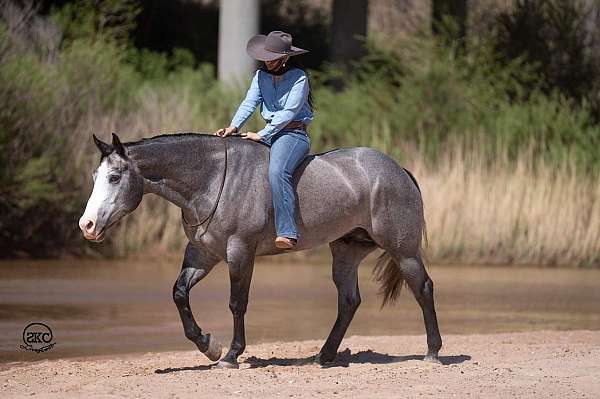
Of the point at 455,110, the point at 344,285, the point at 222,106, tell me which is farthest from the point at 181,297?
the point at 455,110

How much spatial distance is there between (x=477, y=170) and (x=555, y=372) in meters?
10.1

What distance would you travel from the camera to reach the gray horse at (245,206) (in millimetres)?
8883

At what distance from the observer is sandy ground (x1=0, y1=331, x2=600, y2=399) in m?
8.05

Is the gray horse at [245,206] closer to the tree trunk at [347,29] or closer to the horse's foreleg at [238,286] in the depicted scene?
the horse's foreleg at [238,286]

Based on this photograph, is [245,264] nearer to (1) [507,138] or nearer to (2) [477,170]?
(2) [477,170]

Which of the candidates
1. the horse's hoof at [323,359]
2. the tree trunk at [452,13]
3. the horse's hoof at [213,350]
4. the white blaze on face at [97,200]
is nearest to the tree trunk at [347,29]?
the tree trunk at [452,13]

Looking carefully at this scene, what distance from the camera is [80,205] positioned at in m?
18.0

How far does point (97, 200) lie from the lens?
8.67 metres

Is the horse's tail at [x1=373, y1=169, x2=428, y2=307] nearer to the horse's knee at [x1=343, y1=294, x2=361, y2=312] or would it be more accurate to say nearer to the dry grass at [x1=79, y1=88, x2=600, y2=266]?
the horse's knee at [x1=343, y1=294, x2=361, y2=312]

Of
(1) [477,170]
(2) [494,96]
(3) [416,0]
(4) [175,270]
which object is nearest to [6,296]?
(4) [175,270]

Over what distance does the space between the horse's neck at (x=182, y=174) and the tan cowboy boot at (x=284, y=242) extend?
0.55 m

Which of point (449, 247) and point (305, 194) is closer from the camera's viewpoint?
point (305, 194)

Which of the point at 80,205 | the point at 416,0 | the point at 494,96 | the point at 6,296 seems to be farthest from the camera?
the point at 416,0

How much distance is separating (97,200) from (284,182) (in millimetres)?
1335
